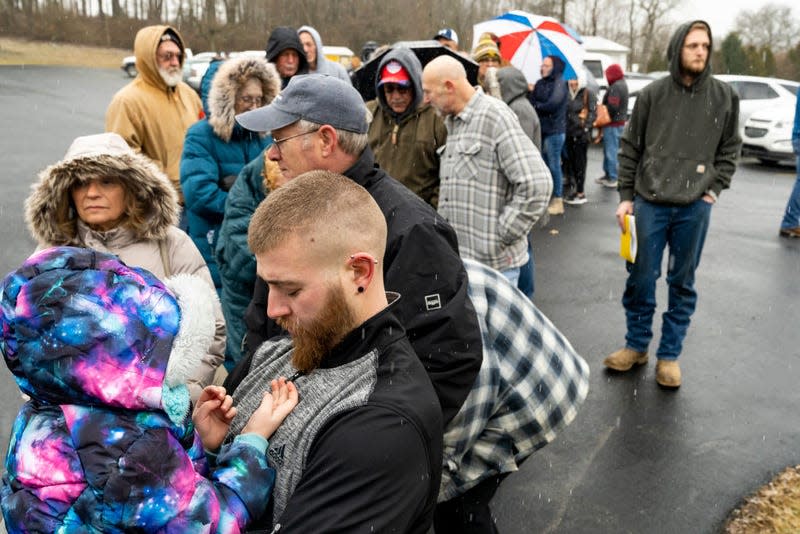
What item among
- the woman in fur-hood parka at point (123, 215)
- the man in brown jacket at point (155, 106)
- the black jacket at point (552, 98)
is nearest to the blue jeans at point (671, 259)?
the woman in fur-hood parka at point (123, 215)

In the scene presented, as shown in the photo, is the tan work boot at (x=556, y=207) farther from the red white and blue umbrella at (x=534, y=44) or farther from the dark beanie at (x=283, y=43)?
the dark beanie at (x=283, y=43)

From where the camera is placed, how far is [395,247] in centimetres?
231

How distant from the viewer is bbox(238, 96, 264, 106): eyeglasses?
15.0ft

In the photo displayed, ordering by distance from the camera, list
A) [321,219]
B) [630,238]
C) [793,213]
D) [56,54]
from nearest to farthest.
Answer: [321,219] < [630,238] < [793,213] < [56,54]

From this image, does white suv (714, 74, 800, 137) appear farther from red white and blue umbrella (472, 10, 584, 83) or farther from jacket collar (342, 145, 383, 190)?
jacket collar (342, 145, 383, 190)

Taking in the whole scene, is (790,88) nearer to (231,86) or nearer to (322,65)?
(322,65)

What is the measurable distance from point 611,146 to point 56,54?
126ft

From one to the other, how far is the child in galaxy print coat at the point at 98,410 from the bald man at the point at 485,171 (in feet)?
9.45

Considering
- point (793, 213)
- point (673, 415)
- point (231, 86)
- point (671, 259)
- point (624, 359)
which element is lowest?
point (673, 415)

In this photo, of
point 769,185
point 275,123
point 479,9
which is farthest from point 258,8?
point 275,123

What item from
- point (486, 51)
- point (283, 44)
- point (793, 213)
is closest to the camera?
point (283, 44)

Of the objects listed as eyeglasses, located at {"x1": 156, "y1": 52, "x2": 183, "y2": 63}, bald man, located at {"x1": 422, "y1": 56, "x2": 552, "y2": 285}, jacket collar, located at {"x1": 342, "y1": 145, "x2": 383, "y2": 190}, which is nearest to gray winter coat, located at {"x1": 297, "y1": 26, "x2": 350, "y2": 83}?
eyeglasses, located at {"x1": 156, "y1": 52, "x2": 183, "y2": 63}

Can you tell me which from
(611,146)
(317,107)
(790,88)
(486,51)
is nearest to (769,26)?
(790,88)

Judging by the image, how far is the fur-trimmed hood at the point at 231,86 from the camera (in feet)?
14.6
